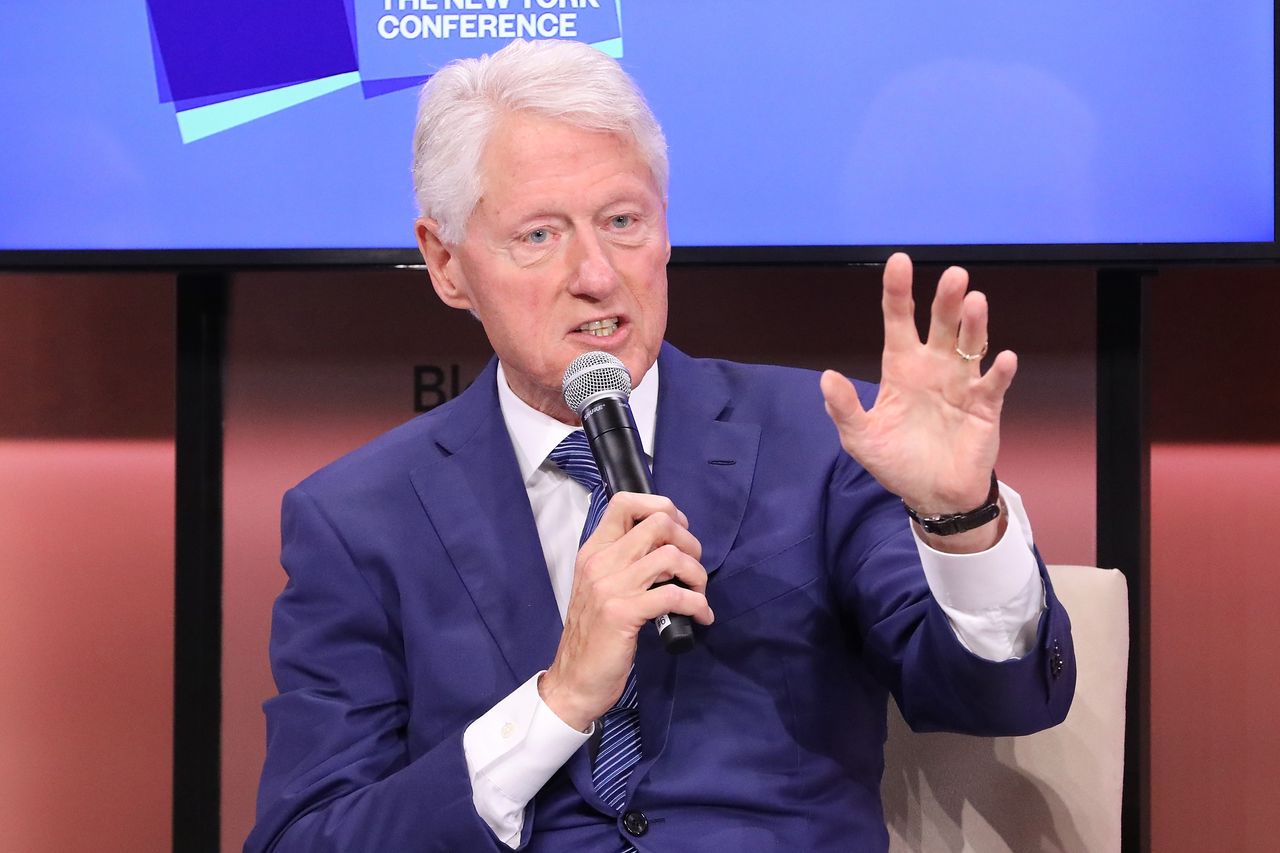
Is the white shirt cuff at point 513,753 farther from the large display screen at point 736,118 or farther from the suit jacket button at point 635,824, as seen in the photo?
the large display screen at point 736,118

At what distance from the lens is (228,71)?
225 cm

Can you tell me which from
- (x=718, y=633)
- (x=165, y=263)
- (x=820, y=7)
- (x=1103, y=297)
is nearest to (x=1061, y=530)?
(x=1103, y=297)

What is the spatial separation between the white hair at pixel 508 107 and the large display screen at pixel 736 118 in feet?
2.33

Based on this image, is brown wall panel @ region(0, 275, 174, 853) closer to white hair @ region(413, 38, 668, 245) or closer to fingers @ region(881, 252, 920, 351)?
white hair @ region(413, 38, 668, 245)

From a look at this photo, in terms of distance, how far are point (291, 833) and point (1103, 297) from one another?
165cm

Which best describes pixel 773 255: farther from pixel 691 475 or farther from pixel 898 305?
pixel 898 305

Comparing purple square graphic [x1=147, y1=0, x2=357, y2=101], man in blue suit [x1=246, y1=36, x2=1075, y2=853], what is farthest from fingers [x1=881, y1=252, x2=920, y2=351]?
purple square graphic [x1=147, y1=0, x2=357, y2=101]

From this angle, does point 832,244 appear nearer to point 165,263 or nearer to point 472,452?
point 472,452

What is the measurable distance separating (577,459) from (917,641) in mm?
433

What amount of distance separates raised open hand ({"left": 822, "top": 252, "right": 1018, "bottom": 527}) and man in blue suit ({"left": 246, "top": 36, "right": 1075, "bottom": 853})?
9cm

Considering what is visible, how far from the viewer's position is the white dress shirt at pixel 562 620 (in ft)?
3.89

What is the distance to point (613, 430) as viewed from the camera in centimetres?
122

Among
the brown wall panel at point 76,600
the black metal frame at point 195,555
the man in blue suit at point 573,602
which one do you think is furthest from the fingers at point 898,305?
the brown wall panel at point 76,600

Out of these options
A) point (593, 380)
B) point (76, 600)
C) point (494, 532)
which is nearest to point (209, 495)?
point (76, 600)
